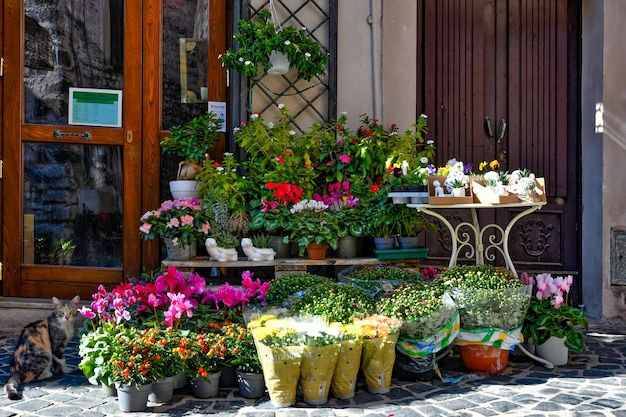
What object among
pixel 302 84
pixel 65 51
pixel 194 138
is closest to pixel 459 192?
pixel 302 84

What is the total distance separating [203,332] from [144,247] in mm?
2048

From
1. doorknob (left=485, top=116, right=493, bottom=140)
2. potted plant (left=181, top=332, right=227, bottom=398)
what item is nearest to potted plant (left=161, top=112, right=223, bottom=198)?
potted plant (left=181, top=332, right=227, bottom=398)

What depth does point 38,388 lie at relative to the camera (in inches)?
167

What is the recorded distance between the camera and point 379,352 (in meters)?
4.13

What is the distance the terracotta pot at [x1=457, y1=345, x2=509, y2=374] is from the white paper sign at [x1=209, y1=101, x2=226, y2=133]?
127 inches

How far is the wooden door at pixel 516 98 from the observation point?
7.09 meters

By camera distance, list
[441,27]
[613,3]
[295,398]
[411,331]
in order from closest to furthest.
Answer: [295,398] → [411,331] → [613,3] → [441,27]

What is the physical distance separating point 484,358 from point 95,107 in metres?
4.22

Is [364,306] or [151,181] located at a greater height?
[151,181]

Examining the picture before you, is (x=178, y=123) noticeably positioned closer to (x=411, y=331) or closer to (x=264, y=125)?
(x=264, y=125)

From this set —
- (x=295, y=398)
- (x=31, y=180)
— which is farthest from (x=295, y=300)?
(x=31, y=180)

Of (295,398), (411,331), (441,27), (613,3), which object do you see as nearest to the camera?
(295,398)

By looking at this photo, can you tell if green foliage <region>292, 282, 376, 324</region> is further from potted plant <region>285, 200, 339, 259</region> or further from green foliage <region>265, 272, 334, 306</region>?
potted plant <region>285, 200, 339, 259</region>

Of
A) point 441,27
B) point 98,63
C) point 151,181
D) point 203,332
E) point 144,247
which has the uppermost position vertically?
point 441,27
